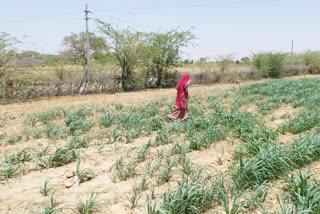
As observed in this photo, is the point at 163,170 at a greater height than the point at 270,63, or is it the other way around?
the point at 270,63

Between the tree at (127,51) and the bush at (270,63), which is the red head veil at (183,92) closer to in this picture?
the tree at (127,51)

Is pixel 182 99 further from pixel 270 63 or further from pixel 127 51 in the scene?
pixel 270 63

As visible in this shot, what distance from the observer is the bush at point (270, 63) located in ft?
70.6

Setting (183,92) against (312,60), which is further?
(312,60)

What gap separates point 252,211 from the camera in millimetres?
2262

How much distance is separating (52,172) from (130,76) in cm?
1097

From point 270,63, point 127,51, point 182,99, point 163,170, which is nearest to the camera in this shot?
point 163,170

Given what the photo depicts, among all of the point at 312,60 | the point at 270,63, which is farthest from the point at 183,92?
the point at 312,60

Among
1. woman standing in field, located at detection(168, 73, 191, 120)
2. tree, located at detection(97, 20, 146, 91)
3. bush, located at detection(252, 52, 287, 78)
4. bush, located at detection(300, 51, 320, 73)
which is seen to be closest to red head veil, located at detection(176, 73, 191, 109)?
woman standing in field, located at detection(168, 73, 191, 120)

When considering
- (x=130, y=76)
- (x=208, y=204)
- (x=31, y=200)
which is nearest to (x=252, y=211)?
(x=208, y=204)

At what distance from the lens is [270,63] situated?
22109 millimetres

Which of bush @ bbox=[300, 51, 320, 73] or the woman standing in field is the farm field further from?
bush @ bbox=[300, 51, 320, 73]

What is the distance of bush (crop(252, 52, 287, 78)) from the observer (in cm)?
2152

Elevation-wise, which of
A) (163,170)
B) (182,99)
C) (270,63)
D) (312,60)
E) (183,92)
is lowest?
(163,170)
